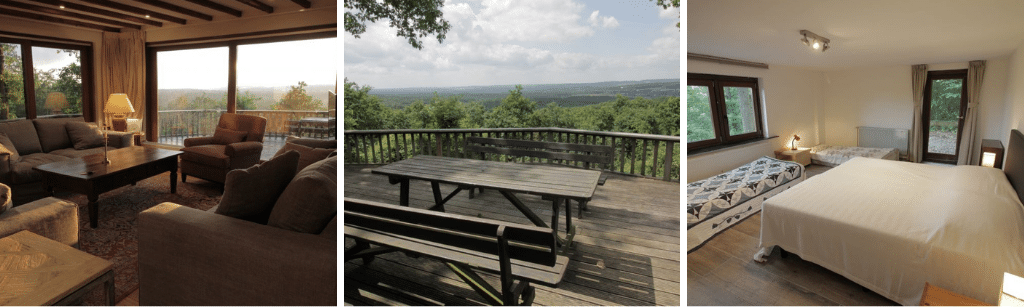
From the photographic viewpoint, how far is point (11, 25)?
135 inches

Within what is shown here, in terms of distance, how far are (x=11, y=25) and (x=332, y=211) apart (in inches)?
176

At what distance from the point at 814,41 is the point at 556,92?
12.7 feet

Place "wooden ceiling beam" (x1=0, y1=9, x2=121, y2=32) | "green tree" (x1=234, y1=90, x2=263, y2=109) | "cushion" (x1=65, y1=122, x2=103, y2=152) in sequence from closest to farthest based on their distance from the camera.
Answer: "wooden ceiling beam" (x1=0, y1=9, x2=121, y2=32) < "cushion" (x1=65, y1=122, x2=103, y2=152) < "green tree" (x1=234, y1=90, x2=263, y2=109)

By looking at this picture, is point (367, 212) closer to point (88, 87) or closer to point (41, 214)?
point (41, 214)

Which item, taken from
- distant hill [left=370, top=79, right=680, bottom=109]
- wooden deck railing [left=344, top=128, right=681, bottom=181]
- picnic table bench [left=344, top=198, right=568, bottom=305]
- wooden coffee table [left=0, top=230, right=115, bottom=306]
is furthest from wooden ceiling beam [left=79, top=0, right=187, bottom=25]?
picnic table bench [left=344, top=198, right=568, bottom=305]

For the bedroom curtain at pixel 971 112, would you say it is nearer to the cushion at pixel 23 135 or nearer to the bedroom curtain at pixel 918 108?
the bedroom curtain at pixel 918 108

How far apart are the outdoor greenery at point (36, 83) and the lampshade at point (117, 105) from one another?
0.58m

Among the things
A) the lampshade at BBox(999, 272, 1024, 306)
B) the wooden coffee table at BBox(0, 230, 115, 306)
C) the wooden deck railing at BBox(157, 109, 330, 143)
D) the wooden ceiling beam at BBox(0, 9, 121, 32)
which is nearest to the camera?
the lampshade at BBox(999, 272, 1024, 306)

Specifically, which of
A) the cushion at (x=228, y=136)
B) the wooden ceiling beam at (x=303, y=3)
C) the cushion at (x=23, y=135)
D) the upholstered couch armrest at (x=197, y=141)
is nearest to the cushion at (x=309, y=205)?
the wooden ceiling beam at (x=303, y=3)

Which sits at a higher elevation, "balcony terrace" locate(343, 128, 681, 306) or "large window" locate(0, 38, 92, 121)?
"large window" locate(0, 38, 92, 121)

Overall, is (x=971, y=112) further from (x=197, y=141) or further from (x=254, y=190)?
(x=197, y=141)

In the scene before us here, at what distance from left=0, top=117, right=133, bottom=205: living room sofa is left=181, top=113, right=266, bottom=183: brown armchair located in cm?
68

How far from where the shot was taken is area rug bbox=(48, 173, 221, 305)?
7.07ft

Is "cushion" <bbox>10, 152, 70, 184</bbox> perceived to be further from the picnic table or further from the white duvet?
the white duvet
